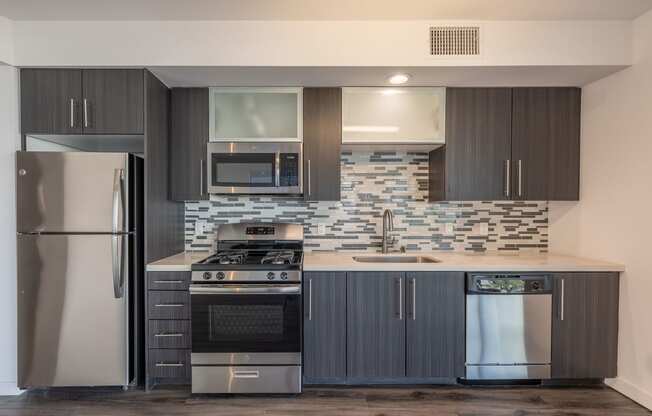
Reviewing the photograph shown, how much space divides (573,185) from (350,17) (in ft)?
6.78

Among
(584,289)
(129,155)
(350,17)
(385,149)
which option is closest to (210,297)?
(129,155)

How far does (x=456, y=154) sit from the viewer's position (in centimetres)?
278

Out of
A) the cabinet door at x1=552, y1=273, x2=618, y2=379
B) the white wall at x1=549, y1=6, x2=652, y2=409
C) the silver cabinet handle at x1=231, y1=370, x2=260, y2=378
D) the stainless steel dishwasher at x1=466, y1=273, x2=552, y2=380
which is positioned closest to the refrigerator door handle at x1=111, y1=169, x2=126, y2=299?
the silver cabinet handle at x1=231, y1=370, x2=260, y2=378

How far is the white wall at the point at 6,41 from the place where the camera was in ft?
7.58

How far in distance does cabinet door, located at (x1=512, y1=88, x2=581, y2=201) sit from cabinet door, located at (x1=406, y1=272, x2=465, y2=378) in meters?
0.96

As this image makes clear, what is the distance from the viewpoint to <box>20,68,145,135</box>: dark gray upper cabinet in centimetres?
242

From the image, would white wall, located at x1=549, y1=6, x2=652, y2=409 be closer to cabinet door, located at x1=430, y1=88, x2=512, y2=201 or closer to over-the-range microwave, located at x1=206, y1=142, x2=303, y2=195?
cabinet door, located at x1=430, y1=88, x2=512, y2=201

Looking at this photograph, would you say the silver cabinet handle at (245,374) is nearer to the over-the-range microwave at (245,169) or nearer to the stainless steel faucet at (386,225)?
the over-the-range microwave at (245,169)

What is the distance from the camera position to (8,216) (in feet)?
7.86

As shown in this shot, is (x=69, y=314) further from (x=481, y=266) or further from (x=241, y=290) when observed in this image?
(x=481, y=266)

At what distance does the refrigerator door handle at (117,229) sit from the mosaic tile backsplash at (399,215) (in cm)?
77

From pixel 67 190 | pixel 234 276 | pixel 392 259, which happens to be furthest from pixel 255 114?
pixel 392 259

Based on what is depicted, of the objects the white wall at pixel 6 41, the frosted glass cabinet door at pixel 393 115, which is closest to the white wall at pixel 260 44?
the white wall at pixel 6 41

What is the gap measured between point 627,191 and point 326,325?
2.19 meters
